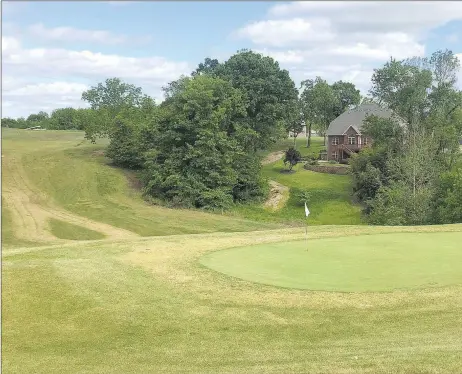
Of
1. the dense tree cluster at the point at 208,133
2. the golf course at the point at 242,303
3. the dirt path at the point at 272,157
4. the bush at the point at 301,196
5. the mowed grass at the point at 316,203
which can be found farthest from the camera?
the dirt path at the point at 272,157

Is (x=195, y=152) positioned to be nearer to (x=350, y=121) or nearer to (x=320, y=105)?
(x=350, y=121)

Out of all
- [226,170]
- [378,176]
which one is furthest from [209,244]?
[378,176]

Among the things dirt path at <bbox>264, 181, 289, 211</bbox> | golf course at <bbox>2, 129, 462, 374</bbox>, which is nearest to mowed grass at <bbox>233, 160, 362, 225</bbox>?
dirt path at <bbox>264, 181, 289, 211</bbox>

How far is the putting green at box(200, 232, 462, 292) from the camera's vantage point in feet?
38.5

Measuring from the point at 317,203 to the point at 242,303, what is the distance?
1447 inches

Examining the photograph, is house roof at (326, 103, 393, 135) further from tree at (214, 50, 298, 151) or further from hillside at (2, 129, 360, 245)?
tree at (214, 50, 298, 151)

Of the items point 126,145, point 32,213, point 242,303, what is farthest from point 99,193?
point 242,303

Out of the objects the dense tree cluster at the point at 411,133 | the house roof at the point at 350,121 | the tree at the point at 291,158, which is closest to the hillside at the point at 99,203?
the tree at the point at 291,158

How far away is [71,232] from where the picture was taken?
30.5 m

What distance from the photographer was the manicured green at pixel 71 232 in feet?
97.5

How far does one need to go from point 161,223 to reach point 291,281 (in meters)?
21.7

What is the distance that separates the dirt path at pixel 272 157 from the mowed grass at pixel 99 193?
2175 cm

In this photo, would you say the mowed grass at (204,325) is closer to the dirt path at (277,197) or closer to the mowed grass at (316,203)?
the mowed grass at (316,203)

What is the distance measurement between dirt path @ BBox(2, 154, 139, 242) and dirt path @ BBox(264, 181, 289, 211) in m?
17.5
